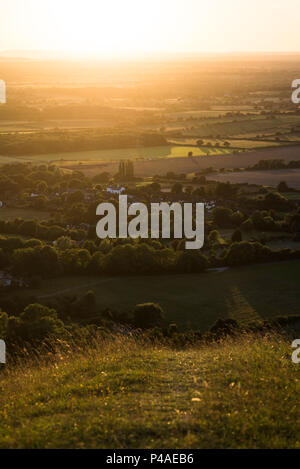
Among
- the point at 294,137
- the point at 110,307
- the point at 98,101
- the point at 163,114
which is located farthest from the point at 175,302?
the point at 98,101

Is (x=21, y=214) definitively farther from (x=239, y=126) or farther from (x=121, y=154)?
(x=239, y=126)

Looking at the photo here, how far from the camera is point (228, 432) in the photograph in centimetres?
852

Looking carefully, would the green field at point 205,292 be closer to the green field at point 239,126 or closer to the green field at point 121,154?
Answer: the green field at point 121,154

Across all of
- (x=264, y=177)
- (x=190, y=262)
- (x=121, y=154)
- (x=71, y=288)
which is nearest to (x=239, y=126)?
(x=121, y=154)

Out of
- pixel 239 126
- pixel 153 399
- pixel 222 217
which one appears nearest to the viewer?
pixel 153 399

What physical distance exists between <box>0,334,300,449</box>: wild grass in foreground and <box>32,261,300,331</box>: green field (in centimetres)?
1375

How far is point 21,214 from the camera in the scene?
5416cm

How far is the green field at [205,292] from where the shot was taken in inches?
1086

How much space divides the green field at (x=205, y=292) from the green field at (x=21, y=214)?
21.1 meters

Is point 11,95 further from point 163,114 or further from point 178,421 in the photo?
point 178,421

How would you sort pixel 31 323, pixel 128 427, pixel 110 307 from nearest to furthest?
pixel 128 427, pixel 31 323, pixel 110 307

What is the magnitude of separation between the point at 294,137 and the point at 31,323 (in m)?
85.2

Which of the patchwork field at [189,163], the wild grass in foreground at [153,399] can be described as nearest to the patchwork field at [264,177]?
the patchwork field at [189,163]

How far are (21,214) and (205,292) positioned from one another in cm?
2920
